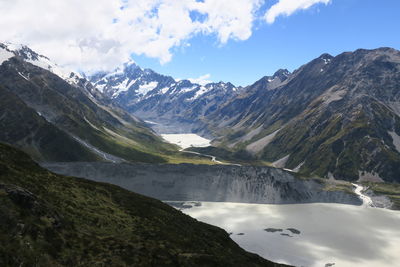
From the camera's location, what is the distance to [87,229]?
2030 inches

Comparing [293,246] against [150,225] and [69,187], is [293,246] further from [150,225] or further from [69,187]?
[69,187]

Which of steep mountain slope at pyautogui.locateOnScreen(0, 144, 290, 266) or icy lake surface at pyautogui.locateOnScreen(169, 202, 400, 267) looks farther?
icy lake surface at pyautogui.locateOnScreen(169, 202, 400, 267)

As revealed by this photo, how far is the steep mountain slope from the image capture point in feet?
134

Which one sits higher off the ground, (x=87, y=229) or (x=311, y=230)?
(x=311, y=230)

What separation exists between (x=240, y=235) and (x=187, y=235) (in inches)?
2866

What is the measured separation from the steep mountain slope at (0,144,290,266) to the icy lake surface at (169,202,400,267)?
49.1 meters

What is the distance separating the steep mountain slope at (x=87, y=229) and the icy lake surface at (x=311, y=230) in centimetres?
4905

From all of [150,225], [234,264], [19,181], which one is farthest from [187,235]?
[19,181]

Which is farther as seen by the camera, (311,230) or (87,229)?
(311,230)

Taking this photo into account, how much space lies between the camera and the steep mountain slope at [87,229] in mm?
40875

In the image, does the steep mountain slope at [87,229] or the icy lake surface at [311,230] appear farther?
the icy lake surface at [311,230]

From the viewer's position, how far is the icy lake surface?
117m

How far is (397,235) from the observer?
14662cm

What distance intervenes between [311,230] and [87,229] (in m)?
115
